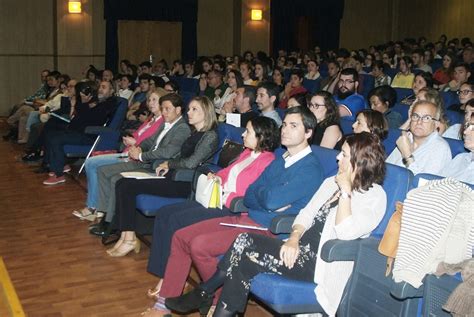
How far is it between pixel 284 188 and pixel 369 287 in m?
0.77

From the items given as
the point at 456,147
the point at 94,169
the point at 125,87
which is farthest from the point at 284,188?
the point at 125,87

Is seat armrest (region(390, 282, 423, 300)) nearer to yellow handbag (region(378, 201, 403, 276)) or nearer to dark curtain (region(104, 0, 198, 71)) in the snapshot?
yellow handbag (region(378, 201, 403, 276))

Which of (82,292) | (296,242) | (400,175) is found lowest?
(82,292)

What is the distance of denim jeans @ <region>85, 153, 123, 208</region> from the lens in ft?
17.5

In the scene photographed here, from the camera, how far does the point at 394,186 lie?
Result: 2.99m

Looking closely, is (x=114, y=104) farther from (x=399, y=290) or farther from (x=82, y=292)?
(x=399, y=290)

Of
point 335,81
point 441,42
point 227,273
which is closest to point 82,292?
point 227,273

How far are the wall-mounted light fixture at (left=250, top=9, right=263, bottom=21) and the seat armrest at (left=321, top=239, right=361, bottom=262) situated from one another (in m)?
11.3

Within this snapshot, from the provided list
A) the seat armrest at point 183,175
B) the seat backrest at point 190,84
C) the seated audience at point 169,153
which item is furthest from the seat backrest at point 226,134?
the seat backrest at point 190,84

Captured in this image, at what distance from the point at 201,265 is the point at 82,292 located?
97 cm

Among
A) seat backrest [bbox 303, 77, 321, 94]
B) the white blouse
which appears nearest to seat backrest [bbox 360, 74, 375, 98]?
seat backrest [bbox 303, 77, 321, 94]

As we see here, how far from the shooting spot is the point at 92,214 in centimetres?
562

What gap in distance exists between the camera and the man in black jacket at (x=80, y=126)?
6.75 metres

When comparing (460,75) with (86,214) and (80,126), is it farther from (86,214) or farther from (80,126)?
(86,214)
